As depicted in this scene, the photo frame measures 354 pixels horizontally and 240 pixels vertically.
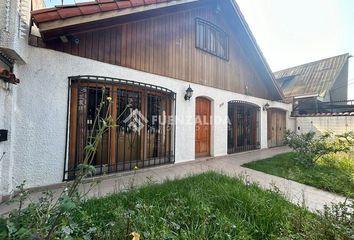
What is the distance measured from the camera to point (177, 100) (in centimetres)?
645

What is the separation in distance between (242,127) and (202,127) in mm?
2964

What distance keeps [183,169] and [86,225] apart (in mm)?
3697

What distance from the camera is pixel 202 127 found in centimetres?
752

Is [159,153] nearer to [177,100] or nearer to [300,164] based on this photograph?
[177,100]

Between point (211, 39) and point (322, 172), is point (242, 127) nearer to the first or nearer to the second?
point (322, 172)

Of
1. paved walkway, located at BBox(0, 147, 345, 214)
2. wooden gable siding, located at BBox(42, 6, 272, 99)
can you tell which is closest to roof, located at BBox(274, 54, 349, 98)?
wooden gable siding, located at BBox(42, 6, 272, 99)

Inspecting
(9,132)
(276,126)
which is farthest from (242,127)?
(9,132)

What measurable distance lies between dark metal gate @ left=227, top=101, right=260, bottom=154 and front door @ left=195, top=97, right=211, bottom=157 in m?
1.43

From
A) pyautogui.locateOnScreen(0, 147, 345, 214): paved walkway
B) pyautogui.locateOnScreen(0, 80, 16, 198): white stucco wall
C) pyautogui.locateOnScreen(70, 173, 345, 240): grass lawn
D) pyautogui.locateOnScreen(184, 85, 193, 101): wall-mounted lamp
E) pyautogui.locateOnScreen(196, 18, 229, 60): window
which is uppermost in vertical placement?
pyautogui.locateOnScreen(196, 18, 229, 60): window

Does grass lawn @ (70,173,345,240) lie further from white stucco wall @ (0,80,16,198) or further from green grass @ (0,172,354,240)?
white stucco wall @ (0,80,16,198)

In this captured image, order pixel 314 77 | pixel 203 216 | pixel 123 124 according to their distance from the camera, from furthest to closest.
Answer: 1. pixel 314 77
2. pixel 123 124
3. pixel 203 216

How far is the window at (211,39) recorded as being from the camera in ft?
24.3

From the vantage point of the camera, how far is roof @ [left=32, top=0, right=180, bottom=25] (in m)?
3.65

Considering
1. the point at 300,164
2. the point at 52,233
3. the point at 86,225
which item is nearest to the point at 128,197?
the point at 86,225
